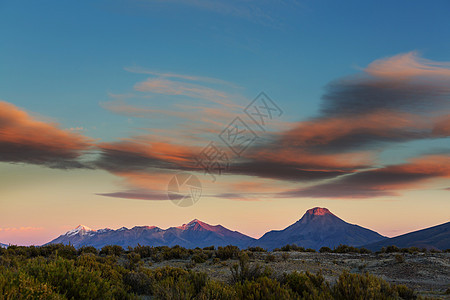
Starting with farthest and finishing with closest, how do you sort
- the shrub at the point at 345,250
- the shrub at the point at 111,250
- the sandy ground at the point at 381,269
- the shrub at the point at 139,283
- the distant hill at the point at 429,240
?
the distant hill at the point at 429,240 < the shrub at the point at 345,250 < the shrub at the point at 111,250 < the sandy ground at the point at 381,269 < the shrub at the point at 139,283

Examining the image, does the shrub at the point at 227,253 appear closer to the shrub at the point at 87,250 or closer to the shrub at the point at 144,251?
the shrub at the point at 144,251

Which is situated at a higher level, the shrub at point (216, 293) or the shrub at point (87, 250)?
the shrub at point (216, 293)

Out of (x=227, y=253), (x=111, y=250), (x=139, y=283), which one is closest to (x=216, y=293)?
(x=139, y=283)

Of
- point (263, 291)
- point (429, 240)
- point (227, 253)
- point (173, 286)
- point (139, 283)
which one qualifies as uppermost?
point (263, 291)

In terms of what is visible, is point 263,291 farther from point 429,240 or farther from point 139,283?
point 429,240

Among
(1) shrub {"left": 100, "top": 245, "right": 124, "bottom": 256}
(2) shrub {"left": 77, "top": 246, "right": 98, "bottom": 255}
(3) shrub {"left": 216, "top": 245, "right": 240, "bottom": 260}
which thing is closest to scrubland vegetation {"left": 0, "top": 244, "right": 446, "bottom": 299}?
(3) shrub {"left": 216, "top": 245, "right": 240, "bottom": 260}

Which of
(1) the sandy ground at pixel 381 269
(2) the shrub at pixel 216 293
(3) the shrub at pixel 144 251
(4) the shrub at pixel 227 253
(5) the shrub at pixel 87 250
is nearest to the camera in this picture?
(2) the shrub at pixel 216 293

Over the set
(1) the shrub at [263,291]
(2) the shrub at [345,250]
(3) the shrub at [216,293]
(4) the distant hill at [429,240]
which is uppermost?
(1) the shrub at [263,291]

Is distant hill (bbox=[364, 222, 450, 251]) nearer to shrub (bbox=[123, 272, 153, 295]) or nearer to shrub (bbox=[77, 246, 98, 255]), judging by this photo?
shrub (bbox=[77, 246, 98, 255])

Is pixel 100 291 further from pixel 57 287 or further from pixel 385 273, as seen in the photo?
pixel 385 273

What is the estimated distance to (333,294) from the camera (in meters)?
8.61

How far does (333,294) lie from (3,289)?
8115mm

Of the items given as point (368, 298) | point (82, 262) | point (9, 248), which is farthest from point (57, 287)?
point (9, 248)

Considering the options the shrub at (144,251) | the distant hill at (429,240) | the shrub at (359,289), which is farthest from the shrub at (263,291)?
the distant hill at (429,240)
